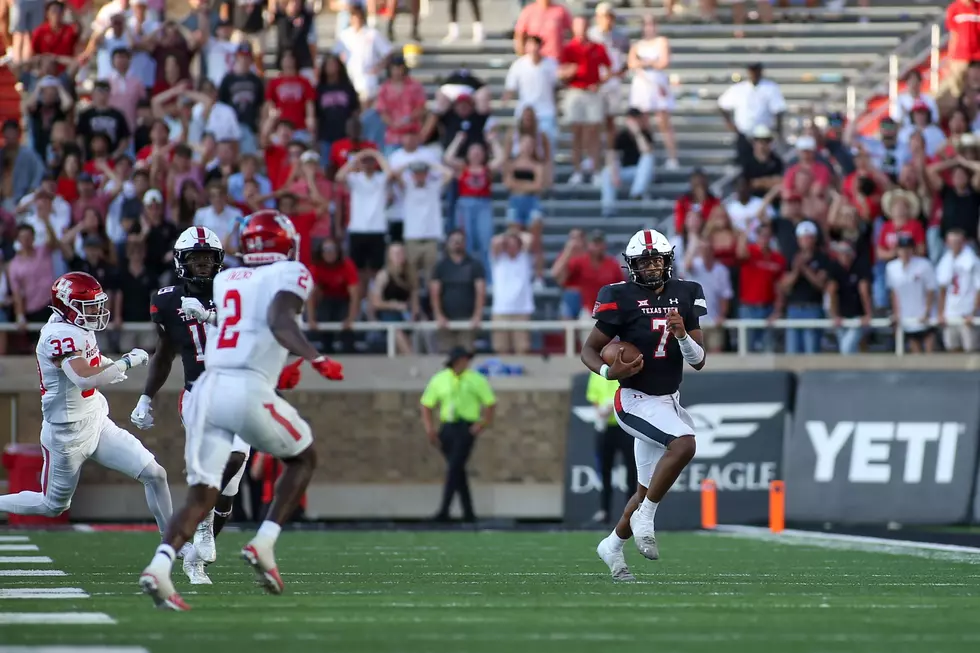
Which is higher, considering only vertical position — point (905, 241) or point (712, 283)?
point (905, 241)

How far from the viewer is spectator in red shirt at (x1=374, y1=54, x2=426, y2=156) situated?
2125 centimetres

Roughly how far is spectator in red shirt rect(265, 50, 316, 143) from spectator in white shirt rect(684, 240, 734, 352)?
16.2 ft

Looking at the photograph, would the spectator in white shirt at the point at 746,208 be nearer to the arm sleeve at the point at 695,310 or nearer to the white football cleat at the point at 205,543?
the arm sleeve at the point at 695,310

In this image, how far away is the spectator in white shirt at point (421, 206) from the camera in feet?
65.2

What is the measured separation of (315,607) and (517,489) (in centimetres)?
1183

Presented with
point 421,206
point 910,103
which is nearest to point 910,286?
point 910,103

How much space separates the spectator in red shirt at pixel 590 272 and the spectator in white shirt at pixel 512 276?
393mm

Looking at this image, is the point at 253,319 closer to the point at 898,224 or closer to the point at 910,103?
the point at 898,224

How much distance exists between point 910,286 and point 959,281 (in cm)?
51

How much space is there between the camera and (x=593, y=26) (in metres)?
25.2

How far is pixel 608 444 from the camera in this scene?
18.3 meters

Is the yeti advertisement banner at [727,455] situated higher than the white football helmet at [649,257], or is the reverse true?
the white football helmet at [649,257]

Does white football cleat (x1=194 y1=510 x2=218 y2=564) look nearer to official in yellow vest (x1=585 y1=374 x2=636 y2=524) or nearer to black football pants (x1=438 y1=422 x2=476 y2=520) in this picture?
official in yellow vest (x1=585 y1=374 x2=636 y2=524)

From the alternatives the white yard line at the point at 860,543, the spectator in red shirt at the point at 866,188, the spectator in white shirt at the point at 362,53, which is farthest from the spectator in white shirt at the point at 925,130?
the spectator in white shirt at the point at 362,53
